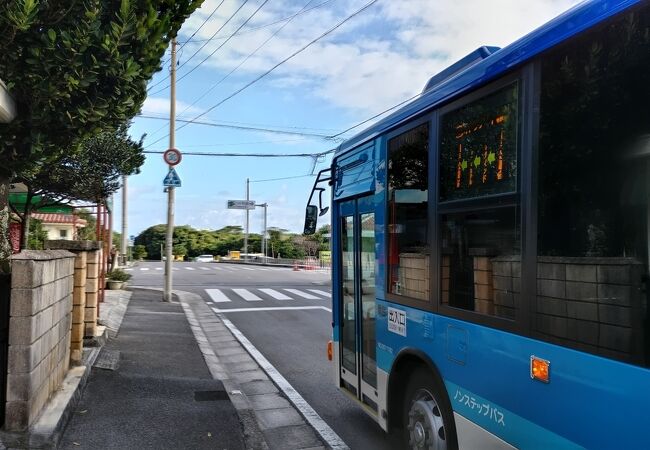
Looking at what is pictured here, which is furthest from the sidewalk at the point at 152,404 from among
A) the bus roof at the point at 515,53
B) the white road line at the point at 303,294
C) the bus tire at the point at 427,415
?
the white road line at the point at 303,294

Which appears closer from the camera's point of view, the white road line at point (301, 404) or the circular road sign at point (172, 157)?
the white road line at point (301, 404)

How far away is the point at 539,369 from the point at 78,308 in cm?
545

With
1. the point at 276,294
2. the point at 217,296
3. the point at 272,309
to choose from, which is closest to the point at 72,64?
the point at 272,309

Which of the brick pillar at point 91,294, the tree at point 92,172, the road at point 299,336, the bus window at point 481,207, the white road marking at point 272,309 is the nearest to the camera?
the bus window at point 481,207

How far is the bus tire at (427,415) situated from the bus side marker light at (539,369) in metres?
0.93

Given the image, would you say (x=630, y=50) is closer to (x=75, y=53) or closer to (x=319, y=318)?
(x=75, y=53)

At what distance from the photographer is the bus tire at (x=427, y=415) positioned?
3334 mm

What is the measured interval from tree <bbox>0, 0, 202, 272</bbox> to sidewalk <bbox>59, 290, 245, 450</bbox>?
1617mm

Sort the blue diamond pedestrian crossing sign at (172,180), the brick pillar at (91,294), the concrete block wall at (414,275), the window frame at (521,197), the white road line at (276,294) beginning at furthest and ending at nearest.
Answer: the white road line at (276,294)
the blue diamond pedestrian crossing sign at (172,180)
the brick pillar at (91,294)
the concrete block wall at (414,275)
the window frame at (521,197)

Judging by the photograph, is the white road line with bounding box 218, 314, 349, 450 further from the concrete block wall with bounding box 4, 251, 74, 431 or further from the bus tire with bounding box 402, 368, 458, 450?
the concrete block wall with bounding box 4, 251, 74, 431

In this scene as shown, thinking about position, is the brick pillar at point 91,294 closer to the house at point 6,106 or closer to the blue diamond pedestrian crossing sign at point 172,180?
the house at point 6,106

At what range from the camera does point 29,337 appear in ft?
12.4

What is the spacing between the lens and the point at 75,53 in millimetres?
3742

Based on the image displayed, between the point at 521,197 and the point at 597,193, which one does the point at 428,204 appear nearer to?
the point at 521,197
